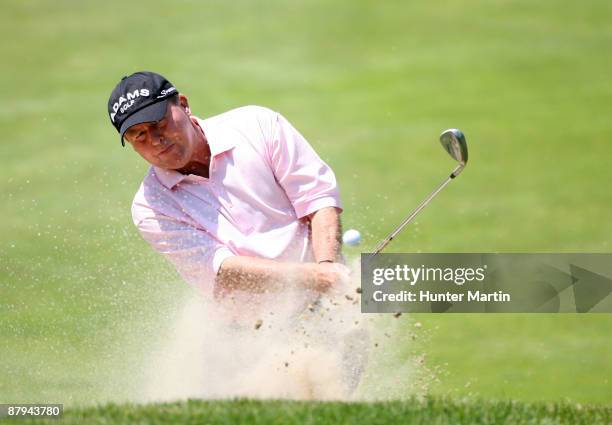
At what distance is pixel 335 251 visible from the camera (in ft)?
13.6

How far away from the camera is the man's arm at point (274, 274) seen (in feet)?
13.4

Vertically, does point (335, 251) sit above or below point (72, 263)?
below

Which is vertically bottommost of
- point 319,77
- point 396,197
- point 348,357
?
point 348,357

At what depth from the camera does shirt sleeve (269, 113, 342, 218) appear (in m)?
4.23

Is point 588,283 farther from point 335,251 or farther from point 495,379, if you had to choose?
point 335,251

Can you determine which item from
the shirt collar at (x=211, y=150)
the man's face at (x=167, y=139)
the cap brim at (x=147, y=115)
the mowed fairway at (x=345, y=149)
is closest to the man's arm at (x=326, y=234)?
the shirt collar at (x=211, y=150)

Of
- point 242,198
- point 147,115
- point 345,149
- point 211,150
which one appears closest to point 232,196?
Answer: point 242,198

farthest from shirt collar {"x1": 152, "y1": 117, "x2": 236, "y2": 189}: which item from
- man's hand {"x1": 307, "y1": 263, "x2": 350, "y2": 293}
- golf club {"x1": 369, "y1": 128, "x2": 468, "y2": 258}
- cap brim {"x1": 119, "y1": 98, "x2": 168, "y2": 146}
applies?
golf club {"x1": 369, "y1": 128, "x2": 468, "y2": 258}

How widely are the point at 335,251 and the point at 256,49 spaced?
24.5 ft

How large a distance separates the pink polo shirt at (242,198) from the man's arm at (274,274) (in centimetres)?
6

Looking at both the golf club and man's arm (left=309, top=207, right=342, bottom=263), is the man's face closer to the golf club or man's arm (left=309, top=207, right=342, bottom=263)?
man's arm (left=309, top=207, right=342, bottom=263)

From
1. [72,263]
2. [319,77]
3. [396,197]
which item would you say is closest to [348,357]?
[72,263]

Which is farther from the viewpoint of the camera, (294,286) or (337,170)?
(337,170)

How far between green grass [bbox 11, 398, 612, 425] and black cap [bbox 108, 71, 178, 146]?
0.98 metres
